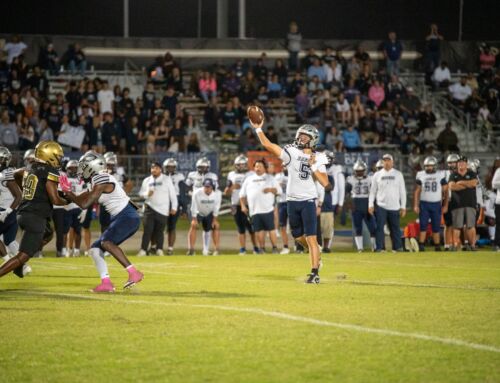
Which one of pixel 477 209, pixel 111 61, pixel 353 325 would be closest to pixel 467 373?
pixel 353 325

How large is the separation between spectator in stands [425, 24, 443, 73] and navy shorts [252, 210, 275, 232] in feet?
51.0

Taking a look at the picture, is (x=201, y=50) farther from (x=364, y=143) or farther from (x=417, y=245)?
(x=417, y=245)

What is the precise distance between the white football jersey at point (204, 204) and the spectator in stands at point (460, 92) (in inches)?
610

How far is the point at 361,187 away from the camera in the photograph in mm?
20422

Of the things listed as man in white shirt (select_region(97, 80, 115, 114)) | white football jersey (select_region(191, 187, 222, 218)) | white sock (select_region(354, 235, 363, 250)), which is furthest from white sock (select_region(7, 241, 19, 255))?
man in white shirt (select_region(97, 80, 115, 114))

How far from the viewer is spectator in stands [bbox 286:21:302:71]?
1268 inches

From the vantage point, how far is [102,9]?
33.5 meters

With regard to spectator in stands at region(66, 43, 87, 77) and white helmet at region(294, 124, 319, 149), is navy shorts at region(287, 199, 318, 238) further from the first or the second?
spectator in stands at region(66, 43, 87, 77)

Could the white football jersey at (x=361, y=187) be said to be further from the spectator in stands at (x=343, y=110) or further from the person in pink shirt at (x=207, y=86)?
the person in pink shirt at (x=207, y=86)

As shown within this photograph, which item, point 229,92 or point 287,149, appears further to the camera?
point 229,92

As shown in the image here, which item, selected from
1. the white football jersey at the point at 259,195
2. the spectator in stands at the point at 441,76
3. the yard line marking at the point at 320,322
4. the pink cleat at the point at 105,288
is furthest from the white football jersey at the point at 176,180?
the spectator in stands at the point at 441,76

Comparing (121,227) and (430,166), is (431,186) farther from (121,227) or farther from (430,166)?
(121,227)

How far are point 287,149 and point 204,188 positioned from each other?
24.7ft

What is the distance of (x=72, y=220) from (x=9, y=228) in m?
4.08
